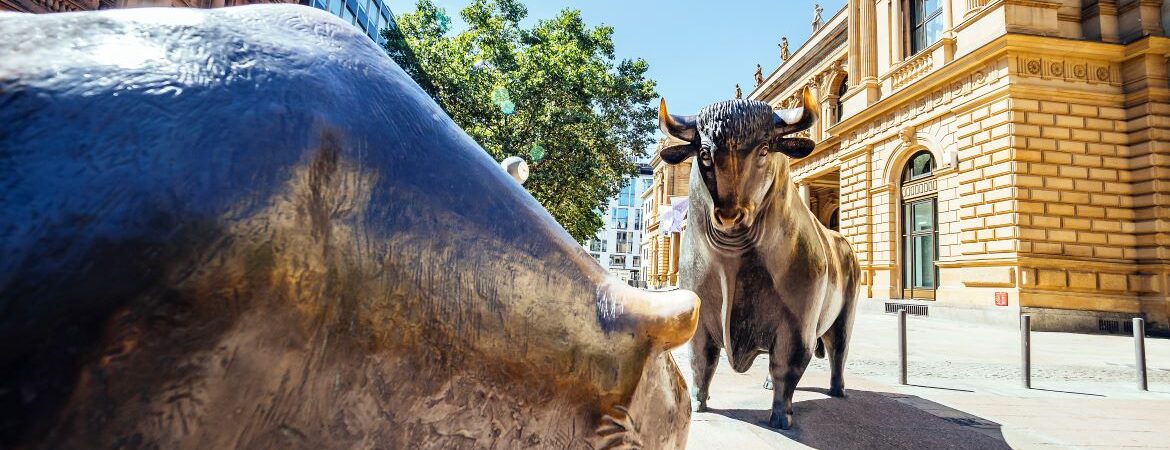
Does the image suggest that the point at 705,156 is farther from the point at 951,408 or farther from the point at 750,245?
the point at 951,408

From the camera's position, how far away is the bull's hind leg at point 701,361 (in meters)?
3.05

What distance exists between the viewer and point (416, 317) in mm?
685

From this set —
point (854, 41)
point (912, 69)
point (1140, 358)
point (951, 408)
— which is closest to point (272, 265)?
point (951, 408)

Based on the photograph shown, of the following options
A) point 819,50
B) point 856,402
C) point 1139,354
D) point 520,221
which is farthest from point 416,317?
point 819,50

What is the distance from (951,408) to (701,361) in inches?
76.5

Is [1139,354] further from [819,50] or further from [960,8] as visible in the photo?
[819,50]

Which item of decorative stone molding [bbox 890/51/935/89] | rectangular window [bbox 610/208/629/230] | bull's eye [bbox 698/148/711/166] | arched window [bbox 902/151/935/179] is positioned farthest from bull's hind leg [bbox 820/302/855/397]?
rectangular window [bbox 610/208/629/230]

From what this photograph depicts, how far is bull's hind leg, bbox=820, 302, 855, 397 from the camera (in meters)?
3.74

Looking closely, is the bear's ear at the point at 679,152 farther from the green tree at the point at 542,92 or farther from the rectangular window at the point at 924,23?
the rectangular window at the point at 924,23

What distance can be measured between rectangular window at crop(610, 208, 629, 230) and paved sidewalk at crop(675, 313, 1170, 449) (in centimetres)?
8177

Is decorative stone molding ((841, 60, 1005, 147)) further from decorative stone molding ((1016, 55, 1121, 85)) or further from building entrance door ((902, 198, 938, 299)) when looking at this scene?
building entrance door ((902, 198, 938, 299))

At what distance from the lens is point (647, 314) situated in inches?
34.3

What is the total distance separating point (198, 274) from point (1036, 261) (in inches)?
628

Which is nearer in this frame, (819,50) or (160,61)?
(160,61)
